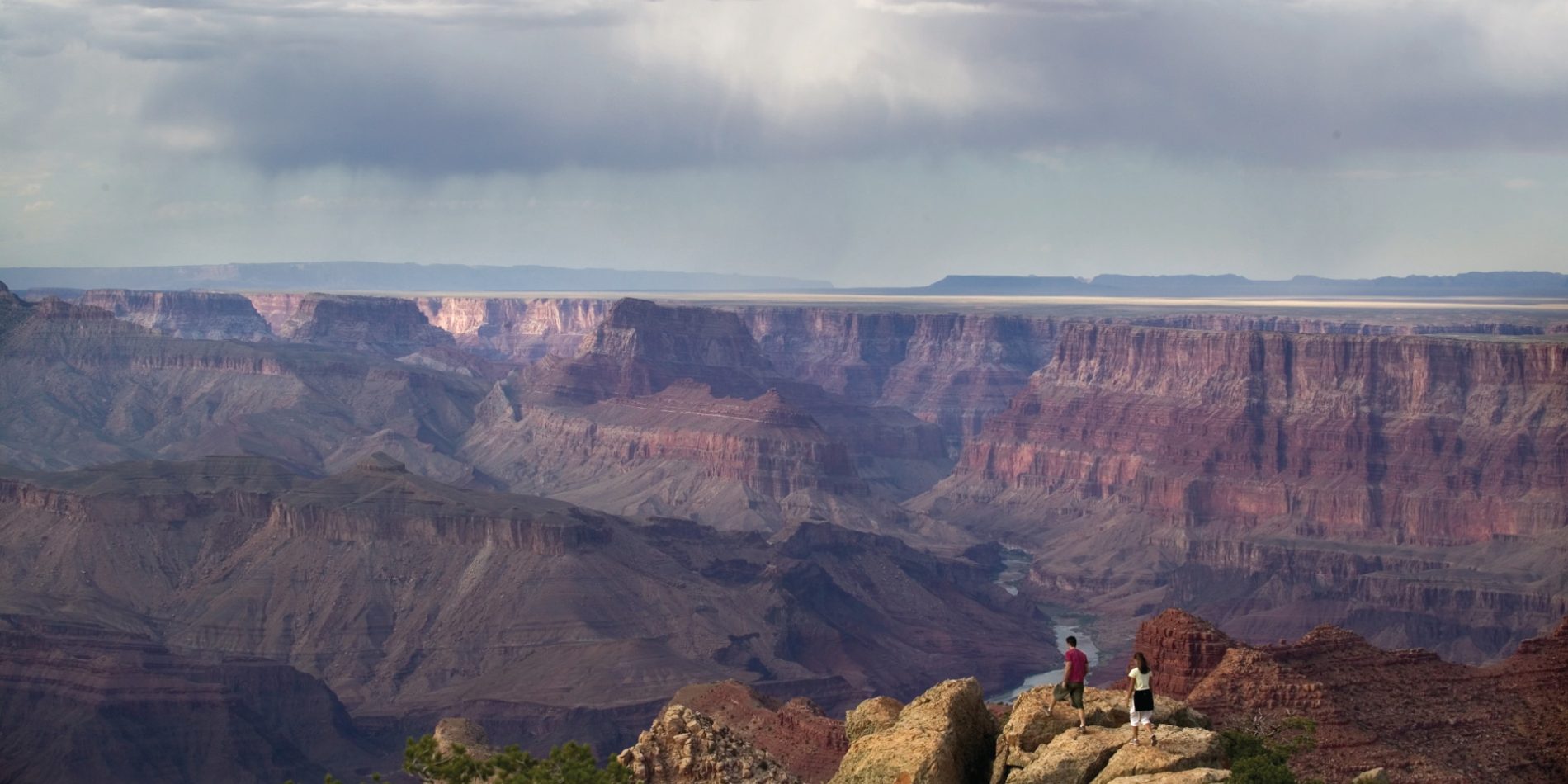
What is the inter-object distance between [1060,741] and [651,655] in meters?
114

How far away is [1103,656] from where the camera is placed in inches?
7170

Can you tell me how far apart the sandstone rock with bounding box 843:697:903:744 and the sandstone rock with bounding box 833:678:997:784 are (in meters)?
4.06

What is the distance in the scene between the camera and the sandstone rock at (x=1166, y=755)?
4525cm

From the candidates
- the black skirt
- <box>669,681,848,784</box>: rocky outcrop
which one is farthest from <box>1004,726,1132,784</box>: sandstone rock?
<box>669,681,848,784</box>: rocky outcrop

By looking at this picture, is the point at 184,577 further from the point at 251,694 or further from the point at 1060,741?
the point at 1060,741

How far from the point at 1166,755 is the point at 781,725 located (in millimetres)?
46234

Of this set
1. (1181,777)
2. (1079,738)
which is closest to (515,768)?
(1079,738)

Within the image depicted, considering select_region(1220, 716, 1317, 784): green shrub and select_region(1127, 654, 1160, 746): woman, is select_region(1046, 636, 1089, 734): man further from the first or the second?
select_region(1220, 716, 1317, 784): green shrub

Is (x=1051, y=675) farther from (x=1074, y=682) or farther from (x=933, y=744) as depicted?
(x=933, y=744)

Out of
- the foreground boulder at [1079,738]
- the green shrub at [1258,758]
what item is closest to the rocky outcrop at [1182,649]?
the green shrub at [1258,758]

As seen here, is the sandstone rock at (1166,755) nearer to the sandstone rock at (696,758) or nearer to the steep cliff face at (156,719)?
the sandstone rock at (696,758)

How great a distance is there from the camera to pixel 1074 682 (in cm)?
4869

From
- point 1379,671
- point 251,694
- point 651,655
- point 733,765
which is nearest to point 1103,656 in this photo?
point 651,655

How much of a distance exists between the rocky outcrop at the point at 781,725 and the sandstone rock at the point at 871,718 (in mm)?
19550
